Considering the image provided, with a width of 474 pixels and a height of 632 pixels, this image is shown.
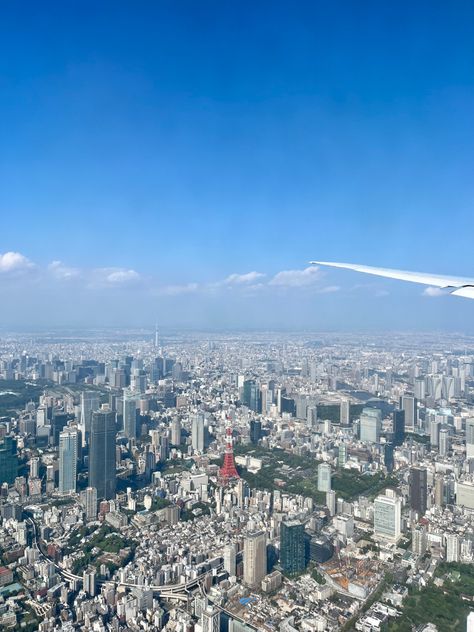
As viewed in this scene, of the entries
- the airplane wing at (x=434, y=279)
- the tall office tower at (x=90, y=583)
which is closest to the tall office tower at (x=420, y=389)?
the tall office tower at (x=90, y=583)

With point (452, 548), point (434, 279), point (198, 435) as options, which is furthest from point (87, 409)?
point (434, 279)

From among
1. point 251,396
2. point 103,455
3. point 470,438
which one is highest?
point 251,396

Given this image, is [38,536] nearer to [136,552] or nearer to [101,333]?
[136,552]

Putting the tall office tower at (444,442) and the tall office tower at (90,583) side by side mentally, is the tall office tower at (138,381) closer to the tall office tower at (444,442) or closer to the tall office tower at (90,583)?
the tall office tower at (90,583)

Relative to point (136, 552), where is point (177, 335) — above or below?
above

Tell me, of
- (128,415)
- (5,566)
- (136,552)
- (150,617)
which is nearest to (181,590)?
(150,617)

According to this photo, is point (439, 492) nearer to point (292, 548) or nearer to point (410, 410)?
point (292, 548)

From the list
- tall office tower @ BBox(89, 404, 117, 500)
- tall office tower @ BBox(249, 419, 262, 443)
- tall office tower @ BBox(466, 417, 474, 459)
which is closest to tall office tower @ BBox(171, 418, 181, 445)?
tall office tower @ BBox(249, 419, 262, 443)
